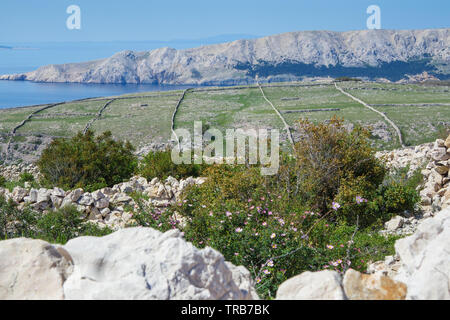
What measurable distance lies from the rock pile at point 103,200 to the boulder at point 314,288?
4792mm

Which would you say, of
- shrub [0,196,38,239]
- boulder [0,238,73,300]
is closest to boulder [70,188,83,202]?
shrub [0,196,38,239]

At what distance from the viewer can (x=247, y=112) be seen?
4094 cm

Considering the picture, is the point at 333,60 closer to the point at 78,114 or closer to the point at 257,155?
the point at 78,114

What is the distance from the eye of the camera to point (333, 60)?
17400 cm

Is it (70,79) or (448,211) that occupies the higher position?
(70,79)

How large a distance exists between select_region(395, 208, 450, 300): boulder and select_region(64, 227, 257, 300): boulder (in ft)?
4.25

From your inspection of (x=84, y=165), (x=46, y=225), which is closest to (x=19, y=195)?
(x=84, y=165)

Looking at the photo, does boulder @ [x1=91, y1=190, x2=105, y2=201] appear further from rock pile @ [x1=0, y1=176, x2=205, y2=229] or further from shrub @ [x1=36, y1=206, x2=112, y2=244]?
shrub @ [x1=36, y1=206, x2=112, y2=244]

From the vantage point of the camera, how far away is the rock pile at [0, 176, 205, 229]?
308 inches

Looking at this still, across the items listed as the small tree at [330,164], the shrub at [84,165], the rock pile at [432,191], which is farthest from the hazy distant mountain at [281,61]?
the small tree at [330,164]

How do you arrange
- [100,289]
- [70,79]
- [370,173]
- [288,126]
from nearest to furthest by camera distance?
1. [100,289]
2. [370,173]
3. [288,126]
4. [70,79]

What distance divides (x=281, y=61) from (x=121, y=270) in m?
169
